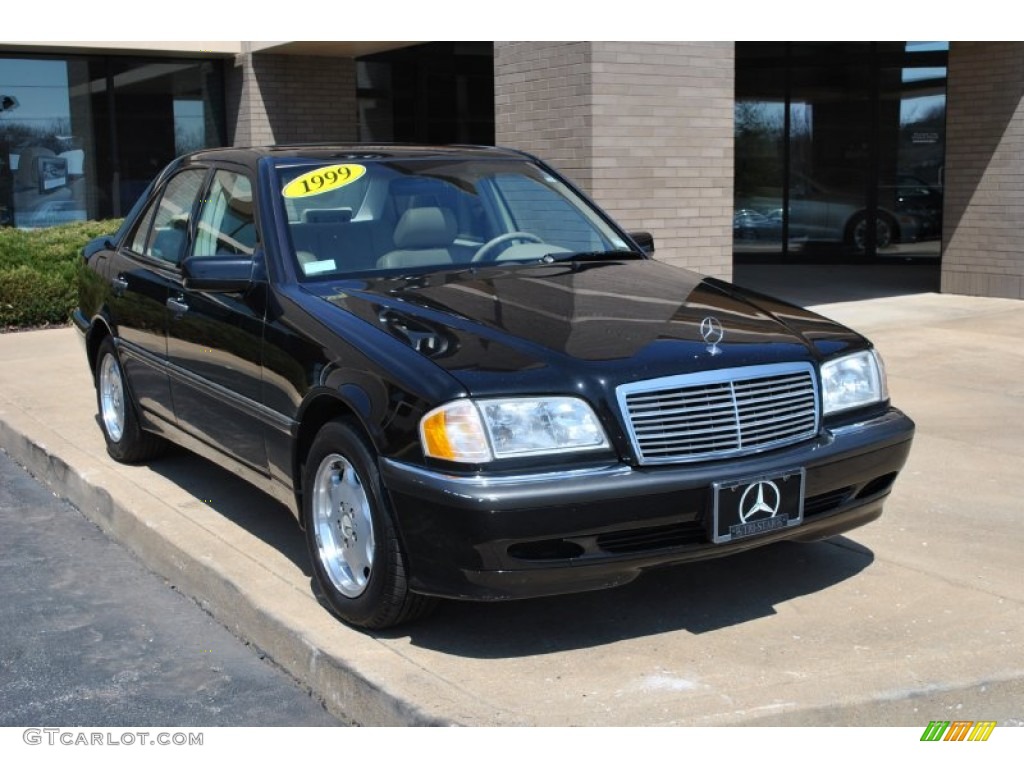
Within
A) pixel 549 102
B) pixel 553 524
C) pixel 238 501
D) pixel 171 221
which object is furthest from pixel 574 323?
pixel 549 102

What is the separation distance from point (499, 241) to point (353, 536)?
1.59 metres

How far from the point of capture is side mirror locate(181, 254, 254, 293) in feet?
16.2

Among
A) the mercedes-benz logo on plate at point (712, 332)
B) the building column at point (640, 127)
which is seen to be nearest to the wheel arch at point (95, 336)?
the mercedes-benz logo on plate at point (712, 332)

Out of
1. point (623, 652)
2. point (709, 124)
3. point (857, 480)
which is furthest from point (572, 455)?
point (709, 124)

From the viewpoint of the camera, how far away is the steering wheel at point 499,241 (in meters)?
5.27

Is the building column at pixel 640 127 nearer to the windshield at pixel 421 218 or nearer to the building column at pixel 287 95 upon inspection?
the windshield at pixel 421 218

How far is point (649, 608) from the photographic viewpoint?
4523mm

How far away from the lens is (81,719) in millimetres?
3996

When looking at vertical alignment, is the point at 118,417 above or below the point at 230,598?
above

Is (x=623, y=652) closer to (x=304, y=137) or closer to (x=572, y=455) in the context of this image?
(x=572, y=455)

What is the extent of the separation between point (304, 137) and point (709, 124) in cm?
682

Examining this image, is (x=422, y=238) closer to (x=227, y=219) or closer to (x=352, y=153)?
(x=352, y=153)

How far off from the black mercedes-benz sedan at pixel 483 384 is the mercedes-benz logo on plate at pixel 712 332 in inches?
0.6
